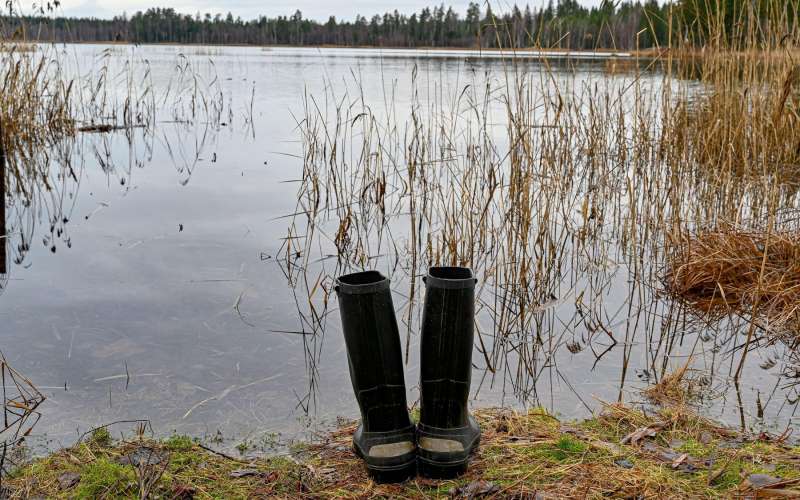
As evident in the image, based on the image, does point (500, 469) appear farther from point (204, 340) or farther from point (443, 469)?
point (204, 340)

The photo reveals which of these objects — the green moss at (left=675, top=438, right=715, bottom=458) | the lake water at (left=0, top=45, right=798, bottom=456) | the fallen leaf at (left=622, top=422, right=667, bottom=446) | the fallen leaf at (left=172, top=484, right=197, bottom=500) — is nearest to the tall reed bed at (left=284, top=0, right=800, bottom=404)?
the lake water at (left=0, top=45, right=798, bottom=456)

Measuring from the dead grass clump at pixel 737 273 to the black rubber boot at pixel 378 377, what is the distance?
1.74 meters

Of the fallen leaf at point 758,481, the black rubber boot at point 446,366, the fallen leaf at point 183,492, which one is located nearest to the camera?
the fallen leaf at point 758,481

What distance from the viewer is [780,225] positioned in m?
3.78

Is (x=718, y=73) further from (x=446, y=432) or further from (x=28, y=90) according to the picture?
(x=28, y=90)

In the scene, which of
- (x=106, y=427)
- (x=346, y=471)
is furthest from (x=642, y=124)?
(x=106, y=427)

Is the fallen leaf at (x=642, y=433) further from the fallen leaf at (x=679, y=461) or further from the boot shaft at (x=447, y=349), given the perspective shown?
the boot shaft at (x=447, y=349)

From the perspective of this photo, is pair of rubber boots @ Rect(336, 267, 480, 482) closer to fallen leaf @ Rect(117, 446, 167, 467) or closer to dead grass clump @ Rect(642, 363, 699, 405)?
fallen leaf @ Rect(117, 446, 167, 467)

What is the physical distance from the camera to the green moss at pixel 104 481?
1.68 m

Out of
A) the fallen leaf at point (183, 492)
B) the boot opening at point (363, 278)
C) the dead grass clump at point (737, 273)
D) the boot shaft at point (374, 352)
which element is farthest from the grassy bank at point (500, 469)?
the dead grass clump at point (737, 273)

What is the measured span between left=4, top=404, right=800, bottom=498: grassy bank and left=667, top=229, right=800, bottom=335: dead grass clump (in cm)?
115

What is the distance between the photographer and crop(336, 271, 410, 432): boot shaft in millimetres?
1795

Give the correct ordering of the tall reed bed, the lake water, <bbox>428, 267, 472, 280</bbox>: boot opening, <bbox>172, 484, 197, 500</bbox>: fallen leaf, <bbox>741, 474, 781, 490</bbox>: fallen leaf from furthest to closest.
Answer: the tall reed bed, the lake water, <bbox>428, 267, 472, 280</bbox>: boot opening, <bbox>172, 484, 197, 500</bbox>: fallen leaf, <bbox>741, 474, 781, 490</bbox>: fallen leaf

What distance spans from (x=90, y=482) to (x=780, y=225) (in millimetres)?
3490
